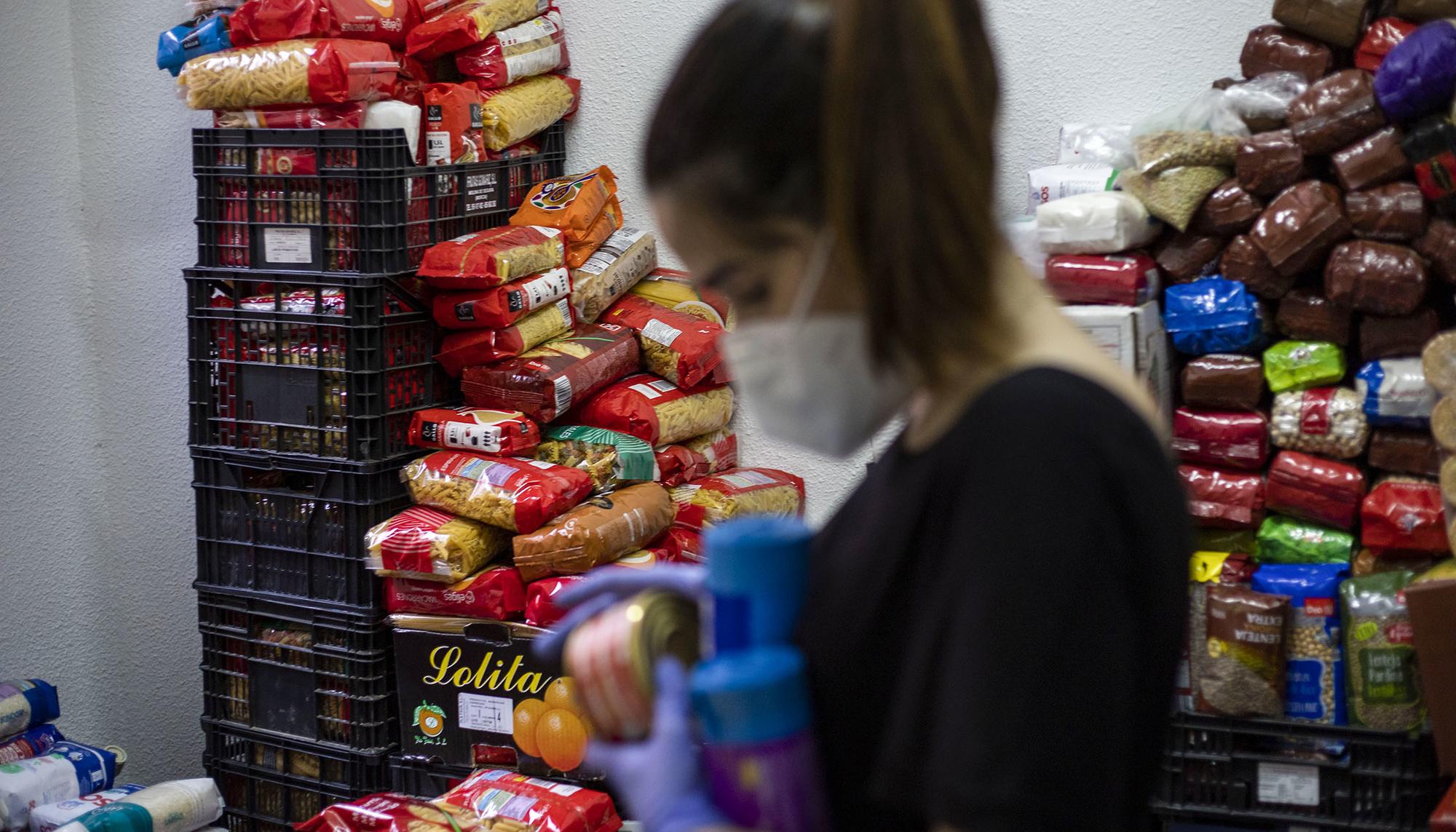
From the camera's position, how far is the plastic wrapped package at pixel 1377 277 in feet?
→ 7.73

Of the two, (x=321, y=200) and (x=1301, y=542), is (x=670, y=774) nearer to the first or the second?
(x=1301, y=542)

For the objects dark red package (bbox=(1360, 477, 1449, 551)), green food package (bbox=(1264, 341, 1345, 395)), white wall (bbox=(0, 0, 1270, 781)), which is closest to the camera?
dark red package (bbox=(1360, 477, 1449, 551))

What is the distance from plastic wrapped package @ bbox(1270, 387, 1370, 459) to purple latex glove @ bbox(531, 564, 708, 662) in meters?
1.71

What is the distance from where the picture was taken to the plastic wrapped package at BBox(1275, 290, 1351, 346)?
2475mm

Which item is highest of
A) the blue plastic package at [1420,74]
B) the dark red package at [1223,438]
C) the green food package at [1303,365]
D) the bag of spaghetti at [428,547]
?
the blue plastic package at [1420,74]

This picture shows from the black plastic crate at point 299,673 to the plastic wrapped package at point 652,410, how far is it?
685mm

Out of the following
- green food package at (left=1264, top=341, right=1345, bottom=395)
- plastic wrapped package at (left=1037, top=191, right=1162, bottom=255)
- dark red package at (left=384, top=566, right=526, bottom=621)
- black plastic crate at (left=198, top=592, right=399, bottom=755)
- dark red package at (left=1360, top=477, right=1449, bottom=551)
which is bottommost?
black plastic crate at (left=198, top=592, right=399, bottom=755)

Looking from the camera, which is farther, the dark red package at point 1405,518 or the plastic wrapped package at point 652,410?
the plastic wrapped package at point 652,410

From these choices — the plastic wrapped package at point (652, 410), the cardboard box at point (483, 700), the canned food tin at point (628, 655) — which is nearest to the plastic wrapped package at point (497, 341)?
the plastic wrapped package at point (652, 410)

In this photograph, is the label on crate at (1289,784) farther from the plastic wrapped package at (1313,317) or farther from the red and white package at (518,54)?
the red and white package at (518,54)

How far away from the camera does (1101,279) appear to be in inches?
98.1

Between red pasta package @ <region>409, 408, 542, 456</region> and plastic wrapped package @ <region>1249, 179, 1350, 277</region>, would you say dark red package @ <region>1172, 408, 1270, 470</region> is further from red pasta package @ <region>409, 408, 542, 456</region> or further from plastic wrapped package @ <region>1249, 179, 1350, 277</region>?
red pasta package @ <region>409, 408, 542, 456</region>

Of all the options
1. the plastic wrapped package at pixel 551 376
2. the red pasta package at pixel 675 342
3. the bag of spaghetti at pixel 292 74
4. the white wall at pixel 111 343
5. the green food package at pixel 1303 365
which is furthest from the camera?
the white wall at pixel 111 343

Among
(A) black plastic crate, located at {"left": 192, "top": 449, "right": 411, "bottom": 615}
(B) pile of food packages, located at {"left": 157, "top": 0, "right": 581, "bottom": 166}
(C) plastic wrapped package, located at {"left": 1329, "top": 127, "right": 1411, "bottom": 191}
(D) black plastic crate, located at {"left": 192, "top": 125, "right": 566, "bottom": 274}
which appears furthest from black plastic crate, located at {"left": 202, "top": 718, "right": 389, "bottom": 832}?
(C) plastic wrapped package, located at {"left": 1329, "top": 127, "right": 1411, "bottom": 191}
